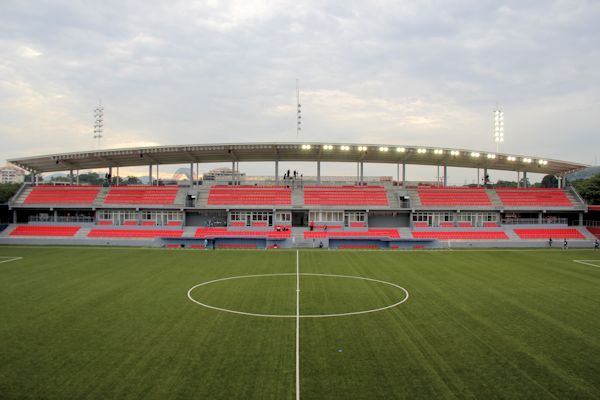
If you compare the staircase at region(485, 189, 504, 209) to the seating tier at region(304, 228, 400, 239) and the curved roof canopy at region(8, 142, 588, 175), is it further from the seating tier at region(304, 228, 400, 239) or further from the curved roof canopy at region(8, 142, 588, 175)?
the seating tier at region(304, 228, 400, 239)

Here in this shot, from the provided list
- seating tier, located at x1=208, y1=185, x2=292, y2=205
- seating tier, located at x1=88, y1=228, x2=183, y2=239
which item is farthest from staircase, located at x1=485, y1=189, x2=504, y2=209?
seating tier, located at x1=88, y1=228, x2=183, y2=239

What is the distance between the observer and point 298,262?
114ft

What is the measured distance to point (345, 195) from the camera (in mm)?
55688

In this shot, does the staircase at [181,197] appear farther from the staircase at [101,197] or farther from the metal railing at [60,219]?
the metal railing at [60,219]

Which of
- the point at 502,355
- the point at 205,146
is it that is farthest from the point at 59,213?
the point at 502,355

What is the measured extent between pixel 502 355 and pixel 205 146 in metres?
45.7

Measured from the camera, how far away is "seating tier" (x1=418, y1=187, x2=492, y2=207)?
54906 mm

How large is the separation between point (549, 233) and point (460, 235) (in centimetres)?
1259

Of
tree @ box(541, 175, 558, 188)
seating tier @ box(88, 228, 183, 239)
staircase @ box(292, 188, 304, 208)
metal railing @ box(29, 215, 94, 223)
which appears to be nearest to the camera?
seating tier @ box(88, 228, 183, 239)

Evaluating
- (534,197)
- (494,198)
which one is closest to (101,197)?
(494,198)

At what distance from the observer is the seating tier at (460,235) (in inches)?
1960

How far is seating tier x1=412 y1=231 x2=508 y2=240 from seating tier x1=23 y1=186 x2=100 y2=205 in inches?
1794

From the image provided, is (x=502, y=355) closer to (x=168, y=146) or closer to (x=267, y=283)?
(x=267, y=283)

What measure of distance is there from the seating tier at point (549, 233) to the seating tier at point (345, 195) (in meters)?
18.2
